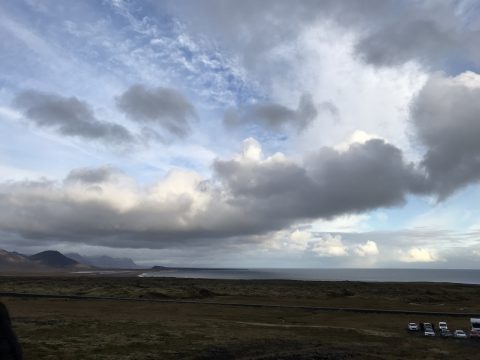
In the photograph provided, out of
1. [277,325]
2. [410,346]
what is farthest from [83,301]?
[410,346]

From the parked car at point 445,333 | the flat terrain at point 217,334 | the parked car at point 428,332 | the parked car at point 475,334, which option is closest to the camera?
the flat terrain at point 217,334

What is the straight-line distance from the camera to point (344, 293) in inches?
4560

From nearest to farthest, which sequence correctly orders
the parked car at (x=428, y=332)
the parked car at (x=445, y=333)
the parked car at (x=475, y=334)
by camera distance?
the parked car at (x=475, y=334) → the parked car at (x=428, y=332) → the parked car at (x=445, y=333)

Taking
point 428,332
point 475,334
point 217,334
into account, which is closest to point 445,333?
point 428,332

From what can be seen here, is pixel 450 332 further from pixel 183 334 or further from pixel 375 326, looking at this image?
pixel 183 334

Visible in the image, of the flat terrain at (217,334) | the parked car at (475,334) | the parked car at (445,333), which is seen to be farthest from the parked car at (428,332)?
the parked car at (475,334)

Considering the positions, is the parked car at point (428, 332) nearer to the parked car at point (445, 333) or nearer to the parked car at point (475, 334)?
the parked car at point (445, 333)

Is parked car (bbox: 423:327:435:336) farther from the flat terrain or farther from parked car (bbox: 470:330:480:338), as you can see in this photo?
parked car (bbox: 470:330:480:338)

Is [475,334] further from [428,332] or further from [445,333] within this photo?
[428,332]

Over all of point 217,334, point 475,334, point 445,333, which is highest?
point 475,334

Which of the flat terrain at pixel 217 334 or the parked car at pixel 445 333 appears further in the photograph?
the parked car at pixel 445 333

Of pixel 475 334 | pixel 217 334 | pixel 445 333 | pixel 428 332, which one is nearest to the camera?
pixel 217 334

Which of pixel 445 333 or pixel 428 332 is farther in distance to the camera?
pixel 445 333

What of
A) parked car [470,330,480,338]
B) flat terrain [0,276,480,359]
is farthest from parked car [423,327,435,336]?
parked car [470,330,480,338]
